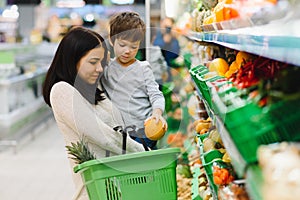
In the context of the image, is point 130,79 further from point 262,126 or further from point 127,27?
point 262,126

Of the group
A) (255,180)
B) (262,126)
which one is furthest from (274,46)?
(255,180)

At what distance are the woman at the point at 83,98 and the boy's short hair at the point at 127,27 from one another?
0.09 m

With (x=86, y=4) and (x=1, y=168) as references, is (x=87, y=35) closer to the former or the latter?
(x=1, y=168)

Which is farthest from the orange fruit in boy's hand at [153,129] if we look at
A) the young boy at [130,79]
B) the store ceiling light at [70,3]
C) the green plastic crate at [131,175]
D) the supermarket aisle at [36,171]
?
the store ceiling light at [70,3]

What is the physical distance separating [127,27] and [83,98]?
0.45m

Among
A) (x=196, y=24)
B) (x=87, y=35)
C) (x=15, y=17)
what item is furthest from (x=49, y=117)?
(x=87, y=35)

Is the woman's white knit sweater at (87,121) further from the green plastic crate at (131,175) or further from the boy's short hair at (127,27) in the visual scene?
the boy's short hair at (127,27)

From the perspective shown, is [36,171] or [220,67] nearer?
[220,67]

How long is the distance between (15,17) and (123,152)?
43.9 ft

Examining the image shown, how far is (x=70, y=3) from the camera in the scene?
19.1m

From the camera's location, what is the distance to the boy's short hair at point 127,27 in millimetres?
3301

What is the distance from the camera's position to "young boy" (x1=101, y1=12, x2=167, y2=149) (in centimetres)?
327

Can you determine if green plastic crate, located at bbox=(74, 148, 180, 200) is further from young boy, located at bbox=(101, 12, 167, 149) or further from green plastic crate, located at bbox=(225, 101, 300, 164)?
green plastic crate, located at bbox=(225, 101, 300, 164)

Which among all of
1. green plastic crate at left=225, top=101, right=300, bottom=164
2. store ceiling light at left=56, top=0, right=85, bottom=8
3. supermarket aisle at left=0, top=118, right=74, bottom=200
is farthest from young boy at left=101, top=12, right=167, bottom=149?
store ceiling light at left=56, top=0, right=85, bottom=8
